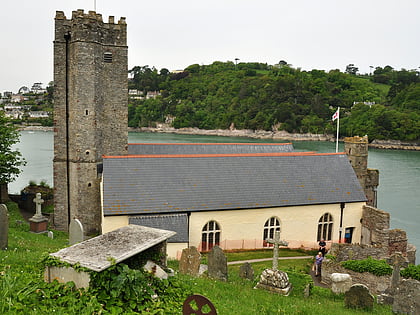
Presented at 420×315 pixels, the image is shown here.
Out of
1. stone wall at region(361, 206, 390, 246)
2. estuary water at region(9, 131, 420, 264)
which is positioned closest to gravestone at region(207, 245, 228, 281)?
stone wall at region(361, 206, 390, 246)

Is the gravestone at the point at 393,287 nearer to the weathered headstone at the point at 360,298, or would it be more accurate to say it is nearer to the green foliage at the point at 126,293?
the weathered headstone at the point at 360,298

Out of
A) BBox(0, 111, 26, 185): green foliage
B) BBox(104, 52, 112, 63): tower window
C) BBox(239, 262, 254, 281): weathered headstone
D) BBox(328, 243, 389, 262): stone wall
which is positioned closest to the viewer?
BBox(239, 262, 254, 281): weathered headstone

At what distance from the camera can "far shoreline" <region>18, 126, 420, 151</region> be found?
98750mm

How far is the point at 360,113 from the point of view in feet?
369

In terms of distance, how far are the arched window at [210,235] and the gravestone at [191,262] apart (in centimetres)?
761

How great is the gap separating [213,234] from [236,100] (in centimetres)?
13045

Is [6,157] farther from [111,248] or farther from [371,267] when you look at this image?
[371,267]

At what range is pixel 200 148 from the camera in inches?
1109

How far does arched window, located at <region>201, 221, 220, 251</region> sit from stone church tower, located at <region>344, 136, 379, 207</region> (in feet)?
39.4

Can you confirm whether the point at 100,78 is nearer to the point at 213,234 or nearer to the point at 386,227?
the point at 213,234

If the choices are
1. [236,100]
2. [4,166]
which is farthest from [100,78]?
[236,100]

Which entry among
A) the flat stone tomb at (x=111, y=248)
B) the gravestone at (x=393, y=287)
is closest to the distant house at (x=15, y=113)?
the gravestone at (x=393, y=287)

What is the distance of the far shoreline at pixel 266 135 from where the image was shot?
98750 mm

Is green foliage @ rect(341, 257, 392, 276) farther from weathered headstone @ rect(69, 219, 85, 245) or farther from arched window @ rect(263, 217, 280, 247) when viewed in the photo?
weathered headstone @ rect(69, 219, 85, 245)
